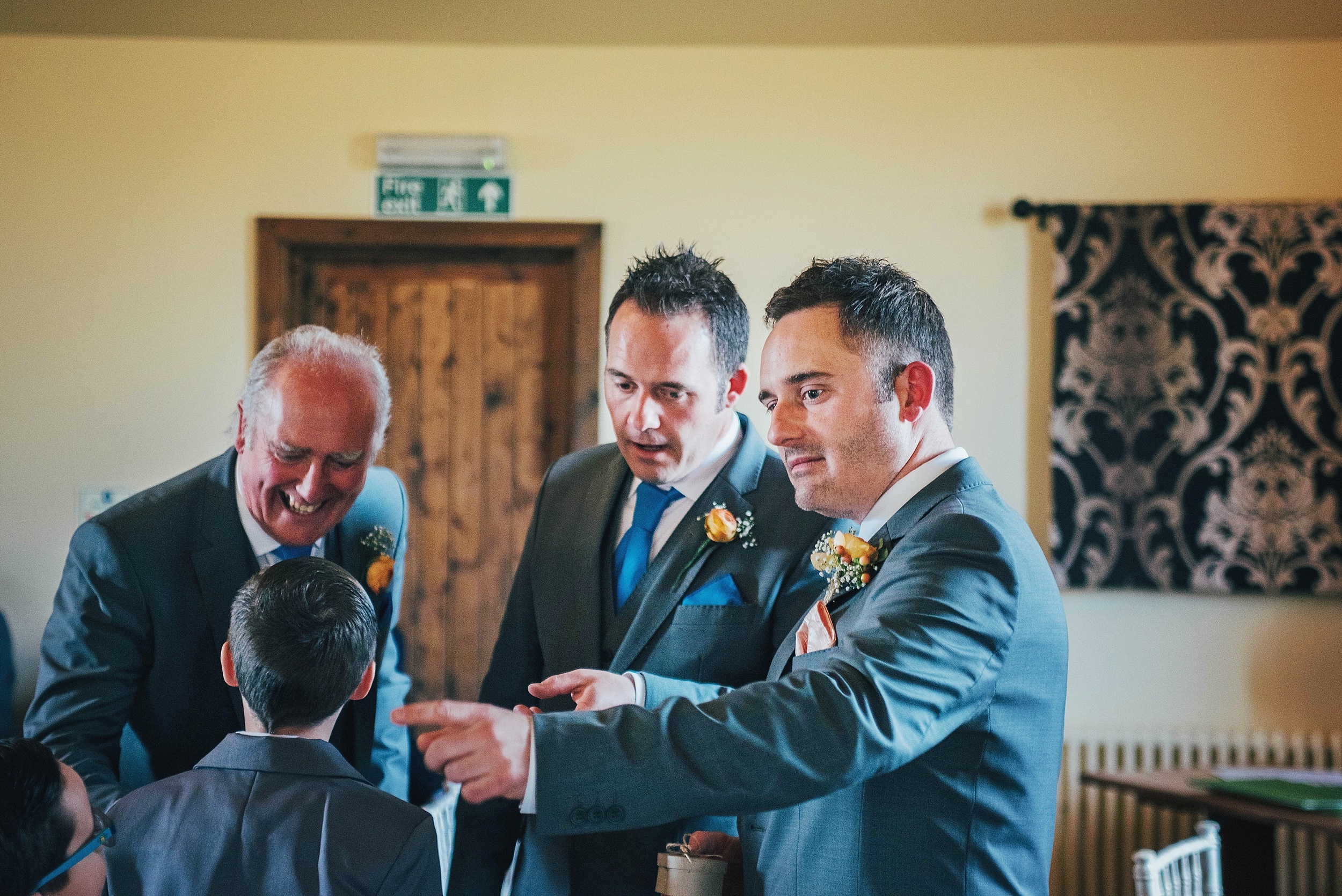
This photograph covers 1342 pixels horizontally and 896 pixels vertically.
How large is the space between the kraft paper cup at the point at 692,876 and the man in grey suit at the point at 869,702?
0.19 feet

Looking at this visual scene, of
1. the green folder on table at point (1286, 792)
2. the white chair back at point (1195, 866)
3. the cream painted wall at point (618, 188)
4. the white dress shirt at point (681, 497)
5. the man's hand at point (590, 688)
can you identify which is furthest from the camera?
the cream painted wall at point (618, 188)

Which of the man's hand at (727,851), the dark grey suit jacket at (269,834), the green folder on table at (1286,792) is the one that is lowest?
the green folder on table at (1286,792)

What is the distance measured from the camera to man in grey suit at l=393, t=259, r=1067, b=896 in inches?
40.3

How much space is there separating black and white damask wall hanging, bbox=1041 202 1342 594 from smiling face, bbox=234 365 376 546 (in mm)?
2915

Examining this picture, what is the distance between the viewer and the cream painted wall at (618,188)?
400cm

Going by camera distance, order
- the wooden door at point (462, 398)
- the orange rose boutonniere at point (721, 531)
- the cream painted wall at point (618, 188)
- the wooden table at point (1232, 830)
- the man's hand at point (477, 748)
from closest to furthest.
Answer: the man's hand at point (477, 748) → the orange rose boutonniere at point (721, 531) → the wooden table at point (1232, 830) → the cream painted wall at point (618, 188) → the wooden door at point (462, 398)

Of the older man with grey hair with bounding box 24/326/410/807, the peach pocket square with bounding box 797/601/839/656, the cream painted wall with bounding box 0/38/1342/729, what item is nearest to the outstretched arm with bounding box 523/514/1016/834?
the peach pocket square with bounding box 797/601/839/656

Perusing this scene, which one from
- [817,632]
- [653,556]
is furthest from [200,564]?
[817,632]

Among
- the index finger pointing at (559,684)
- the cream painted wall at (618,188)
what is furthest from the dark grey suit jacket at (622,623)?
the cream painted wall at (618,188)

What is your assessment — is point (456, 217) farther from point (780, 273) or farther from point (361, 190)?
point (780, 273)

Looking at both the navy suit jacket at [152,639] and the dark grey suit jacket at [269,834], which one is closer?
the dark grey suit jacket at [269,834]

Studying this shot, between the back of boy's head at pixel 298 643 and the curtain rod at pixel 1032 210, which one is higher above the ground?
the curtain rod at pixel 1032 210

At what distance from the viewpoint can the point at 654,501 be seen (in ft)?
6.29

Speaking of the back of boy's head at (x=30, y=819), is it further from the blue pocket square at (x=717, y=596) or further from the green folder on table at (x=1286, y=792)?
the green folder on table at (x=1286, y=792)
